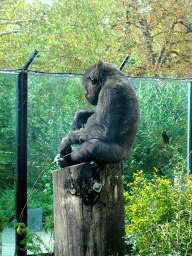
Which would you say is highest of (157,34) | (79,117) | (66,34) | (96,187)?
(157,34)

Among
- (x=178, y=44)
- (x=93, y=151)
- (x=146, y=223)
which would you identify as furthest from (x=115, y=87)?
(x=178, y=44)

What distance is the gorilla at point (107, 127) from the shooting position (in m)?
2.41

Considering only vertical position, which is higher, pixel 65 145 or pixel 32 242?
pixel 65 145

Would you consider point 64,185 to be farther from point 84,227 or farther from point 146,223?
point 146,223

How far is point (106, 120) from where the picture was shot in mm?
2430

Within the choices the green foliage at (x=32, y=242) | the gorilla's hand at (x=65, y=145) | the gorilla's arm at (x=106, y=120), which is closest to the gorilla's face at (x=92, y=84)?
the gorilla's arm at (x=106, y=120)

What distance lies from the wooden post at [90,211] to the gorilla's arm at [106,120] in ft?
0.76

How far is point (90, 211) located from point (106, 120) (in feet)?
2.26

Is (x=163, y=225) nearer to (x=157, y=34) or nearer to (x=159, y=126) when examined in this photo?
(x=159, y=126)

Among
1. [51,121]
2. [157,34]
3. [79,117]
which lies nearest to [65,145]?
[79,117]

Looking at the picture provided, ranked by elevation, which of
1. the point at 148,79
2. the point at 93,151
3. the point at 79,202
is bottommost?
the point at 79,202

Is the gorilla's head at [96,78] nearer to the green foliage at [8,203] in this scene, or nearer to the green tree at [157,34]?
the green foliage at [8,203]

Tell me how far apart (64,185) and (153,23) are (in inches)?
499

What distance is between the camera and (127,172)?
5188 mm
